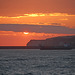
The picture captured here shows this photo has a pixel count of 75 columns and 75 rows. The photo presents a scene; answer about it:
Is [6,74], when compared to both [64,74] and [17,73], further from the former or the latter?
[64,74]

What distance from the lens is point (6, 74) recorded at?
6062cm

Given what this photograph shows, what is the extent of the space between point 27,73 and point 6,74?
4.05 m

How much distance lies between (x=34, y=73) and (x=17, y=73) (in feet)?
10.5

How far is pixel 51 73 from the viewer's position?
61.4 meters

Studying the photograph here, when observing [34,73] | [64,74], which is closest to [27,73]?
[34,73]

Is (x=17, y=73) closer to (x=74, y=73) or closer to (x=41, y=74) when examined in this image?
(x=41, y=74)

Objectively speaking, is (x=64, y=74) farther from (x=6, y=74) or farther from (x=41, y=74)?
(x=6, y=74)

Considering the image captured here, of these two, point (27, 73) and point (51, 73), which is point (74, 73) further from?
point (27, 73)

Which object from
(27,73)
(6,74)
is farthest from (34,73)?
(6,74)

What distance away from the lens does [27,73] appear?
61.9 m

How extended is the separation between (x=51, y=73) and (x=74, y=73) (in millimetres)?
4301

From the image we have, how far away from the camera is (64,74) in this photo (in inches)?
2357

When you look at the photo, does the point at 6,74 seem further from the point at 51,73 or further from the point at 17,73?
the point at 51,73

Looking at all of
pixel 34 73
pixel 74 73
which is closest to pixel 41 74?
pixel 34 73
